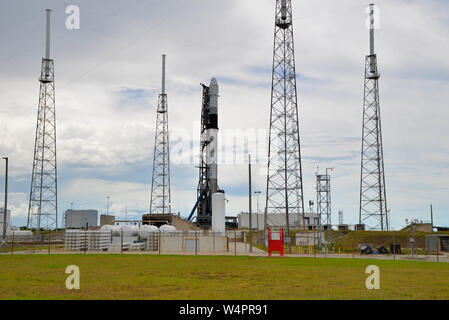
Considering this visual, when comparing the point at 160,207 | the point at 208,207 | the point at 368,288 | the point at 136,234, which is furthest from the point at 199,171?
the point at 368,288

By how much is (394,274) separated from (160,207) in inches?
2144

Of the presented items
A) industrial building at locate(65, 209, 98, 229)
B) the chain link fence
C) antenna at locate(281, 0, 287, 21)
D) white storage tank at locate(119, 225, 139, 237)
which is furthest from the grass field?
industrial building at locate(65, 209, 98, 229)

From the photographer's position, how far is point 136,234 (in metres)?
62.4

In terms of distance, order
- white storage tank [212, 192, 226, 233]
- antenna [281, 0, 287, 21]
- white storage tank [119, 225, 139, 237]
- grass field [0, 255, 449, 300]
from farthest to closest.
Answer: white storage tank [119, 225, 139, 237] → antenna [281, 0, 287, 21] → white storage tank [212, 192, 226, 233] → grass field [0, 255, 449, 300]

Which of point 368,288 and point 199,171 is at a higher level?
point 199,171

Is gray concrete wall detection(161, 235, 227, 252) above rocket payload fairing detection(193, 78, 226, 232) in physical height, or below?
below

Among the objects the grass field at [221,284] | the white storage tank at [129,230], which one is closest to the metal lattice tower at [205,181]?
the white storage tank at [129,230]

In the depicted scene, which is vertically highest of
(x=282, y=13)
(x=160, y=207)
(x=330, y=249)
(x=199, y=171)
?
(x=282, y=13)

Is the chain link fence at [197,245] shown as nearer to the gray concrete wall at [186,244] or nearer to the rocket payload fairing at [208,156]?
the gray concrete wall at [186,244]

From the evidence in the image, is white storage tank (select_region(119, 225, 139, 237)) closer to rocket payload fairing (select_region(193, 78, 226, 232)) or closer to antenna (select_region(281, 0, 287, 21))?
rocket payload fairing (select_region(193, 78, 226, 232))
